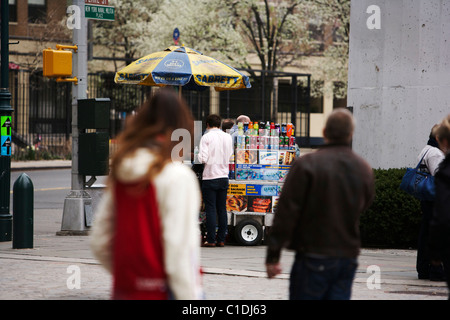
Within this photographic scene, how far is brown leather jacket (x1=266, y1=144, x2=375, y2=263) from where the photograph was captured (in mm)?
4820

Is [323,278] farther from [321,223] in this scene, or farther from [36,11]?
[36,11]

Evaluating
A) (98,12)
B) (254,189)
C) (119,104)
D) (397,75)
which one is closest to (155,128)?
(254,189)

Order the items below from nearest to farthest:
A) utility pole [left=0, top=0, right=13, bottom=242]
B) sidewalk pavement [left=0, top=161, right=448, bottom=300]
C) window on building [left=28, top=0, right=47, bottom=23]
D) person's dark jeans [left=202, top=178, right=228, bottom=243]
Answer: sidewalk pavement [left=0, top=161, right=448, bottom=300], person's dark jeans [left=202, top=178, right=228, bottom=243], utility pole [left=0, top=0, right=13, bottom=242], window on building [left=28, top=0, right=47, bottom=23]

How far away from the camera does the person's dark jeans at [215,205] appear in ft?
38.8

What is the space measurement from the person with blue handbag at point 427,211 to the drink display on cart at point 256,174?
11.5 feet

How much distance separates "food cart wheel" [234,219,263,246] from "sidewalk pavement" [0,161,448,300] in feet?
0.77

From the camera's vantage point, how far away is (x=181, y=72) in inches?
511

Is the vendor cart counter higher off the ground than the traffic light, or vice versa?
the traffic light

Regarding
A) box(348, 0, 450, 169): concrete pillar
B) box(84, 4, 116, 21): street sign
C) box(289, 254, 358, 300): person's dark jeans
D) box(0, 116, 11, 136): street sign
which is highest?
box(84, 4, 116, 21): street sign

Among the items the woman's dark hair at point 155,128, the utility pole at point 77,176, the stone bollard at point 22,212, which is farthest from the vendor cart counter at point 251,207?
the woman's dark hair at point 155,128

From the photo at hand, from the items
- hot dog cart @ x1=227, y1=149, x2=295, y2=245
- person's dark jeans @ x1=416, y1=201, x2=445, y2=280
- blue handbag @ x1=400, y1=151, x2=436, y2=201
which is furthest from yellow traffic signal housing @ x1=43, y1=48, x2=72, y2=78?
person's dark jeans @ x1=416, y1=201, x2=445, y2=280

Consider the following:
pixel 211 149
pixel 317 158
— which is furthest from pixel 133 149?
pixel 211 149

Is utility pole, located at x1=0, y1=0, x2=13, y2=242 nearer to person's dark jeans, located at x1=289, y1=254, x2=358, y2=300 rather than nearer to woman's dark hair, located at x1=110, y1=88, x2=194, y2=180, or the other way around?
person's dark jeans, located at x1=289, y1=254, x2=358, y2=300

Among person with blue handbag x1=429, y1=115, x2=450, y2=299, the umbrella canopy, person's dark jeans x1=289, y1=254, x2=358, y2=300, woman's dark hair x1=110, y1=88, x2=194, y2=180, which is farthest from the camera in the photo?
the umbrella canopy
